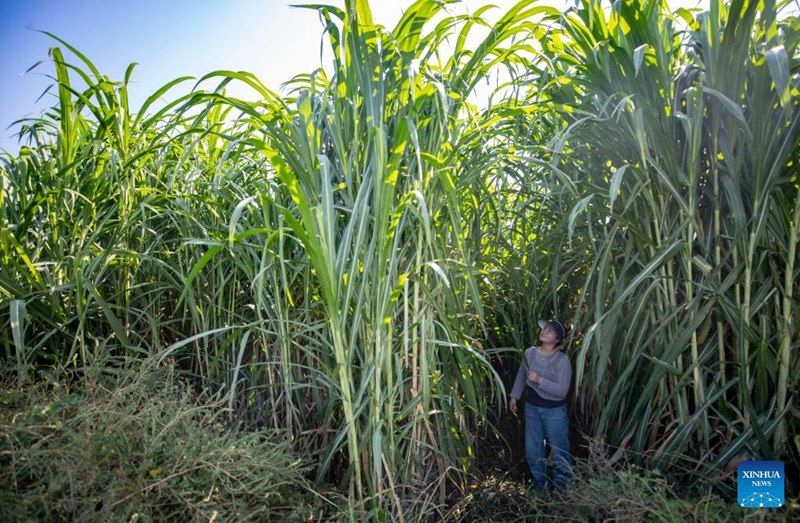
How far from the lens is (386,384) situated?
1657 millimetres

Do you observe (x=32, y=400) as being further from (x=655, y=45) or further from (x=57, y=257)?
(x=655, y=45)

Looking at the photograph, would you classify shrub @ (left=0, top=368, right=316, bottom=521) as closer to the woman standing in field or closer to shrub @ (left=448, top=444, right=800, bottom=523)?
shrub @ (left=448, top=444, right=800, bottom=523)

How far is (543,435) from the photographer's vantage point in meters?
2.35

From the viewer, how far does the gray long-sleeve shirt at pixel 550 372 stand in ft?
7.35

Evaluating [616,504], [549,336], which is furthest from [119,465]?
[549,336]

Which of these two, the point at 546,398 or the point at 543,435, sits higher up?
the point at 546,398

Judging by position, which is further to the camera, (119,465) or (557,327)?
(557,327)

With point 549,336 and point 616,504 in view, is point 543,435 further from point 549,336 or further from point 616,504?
point 616,504

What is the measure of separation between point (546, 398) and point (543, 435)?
7.0 inches

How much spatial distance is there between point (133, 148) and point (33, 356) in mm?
787

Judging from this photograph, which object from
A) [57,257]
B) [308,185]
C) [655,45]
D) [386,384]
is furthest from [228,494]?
[655,45]

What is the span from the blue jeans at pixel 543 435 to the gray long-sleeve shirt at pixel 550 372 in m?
0.07

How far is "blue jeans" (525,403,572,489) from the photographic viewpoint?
7.40 ft

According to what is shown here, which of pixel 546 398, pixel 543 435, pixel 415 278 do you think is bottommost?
pixel 543 435
